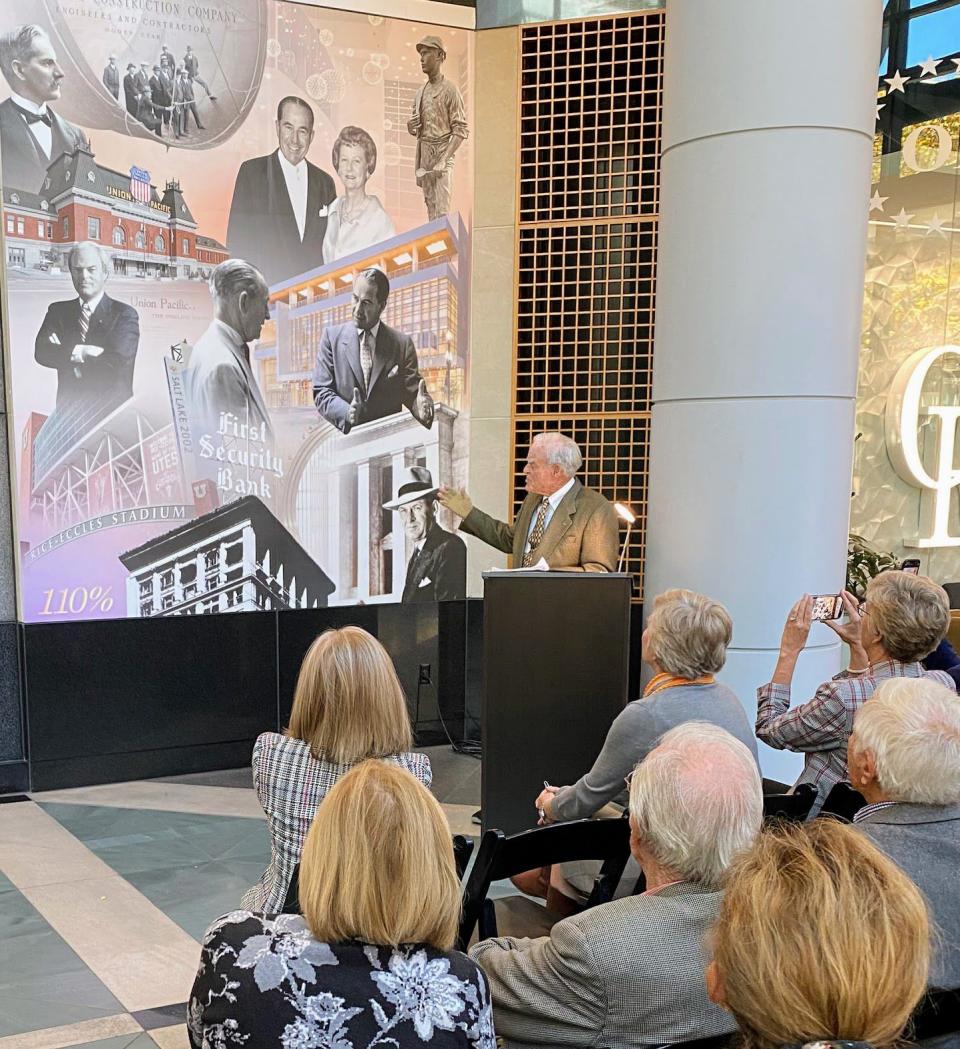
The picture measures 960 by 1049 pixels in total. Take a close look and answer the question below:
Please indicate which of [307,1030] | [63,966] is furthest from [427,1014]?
[63,966]

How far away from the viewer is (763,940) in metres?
1.01

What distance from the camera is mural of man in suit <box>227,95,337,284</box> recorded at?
5066mm

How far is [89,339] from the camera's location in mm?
4727

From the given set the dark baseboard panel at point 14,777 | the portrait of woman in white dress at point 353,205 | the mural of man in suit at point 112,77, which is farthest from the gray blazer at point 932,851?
the mural of man in suit at point 112,77

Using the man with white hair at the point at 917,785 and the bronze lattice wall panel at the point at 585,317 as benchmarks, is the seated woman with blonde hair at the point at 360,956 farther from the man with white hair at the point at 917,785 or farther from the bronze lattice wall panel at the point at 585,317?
the bronze lattice wall panel at the point at 585,317

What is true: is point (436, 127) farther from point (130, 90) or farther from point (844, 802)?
point (844, 802)

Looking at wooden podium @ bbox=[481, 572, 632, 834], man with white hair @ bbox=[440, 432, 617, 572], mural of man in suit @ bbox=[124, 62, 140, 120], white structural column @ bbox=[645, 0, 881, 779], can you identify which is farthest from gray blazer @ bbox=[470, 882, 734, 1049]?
mural of man in suit @ bbox=[124, 62, 140, 120]

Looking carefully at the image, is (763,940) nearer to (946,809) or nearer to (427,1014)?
(427,1014)

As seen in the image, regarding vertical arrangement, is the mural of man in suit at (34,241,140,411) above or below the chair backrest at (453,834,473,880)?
above

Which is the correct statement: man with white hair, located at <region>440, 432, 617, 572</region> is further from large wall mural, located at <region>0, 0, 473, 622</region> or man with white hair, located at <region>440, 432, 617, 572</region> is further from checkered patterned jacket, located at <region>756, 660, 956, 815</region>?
checkered patterned jacket, located at <region>756, 660, 956, 815</region>

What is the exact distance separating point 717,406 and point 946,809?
7.58ft

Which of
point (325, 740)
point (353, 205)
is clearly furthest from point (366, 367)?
point (325, 740)

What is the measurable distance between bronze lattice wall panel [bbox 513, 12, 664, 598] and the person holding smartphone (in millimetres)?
2712

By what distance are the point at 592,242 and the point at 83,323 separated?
2.63 meters
